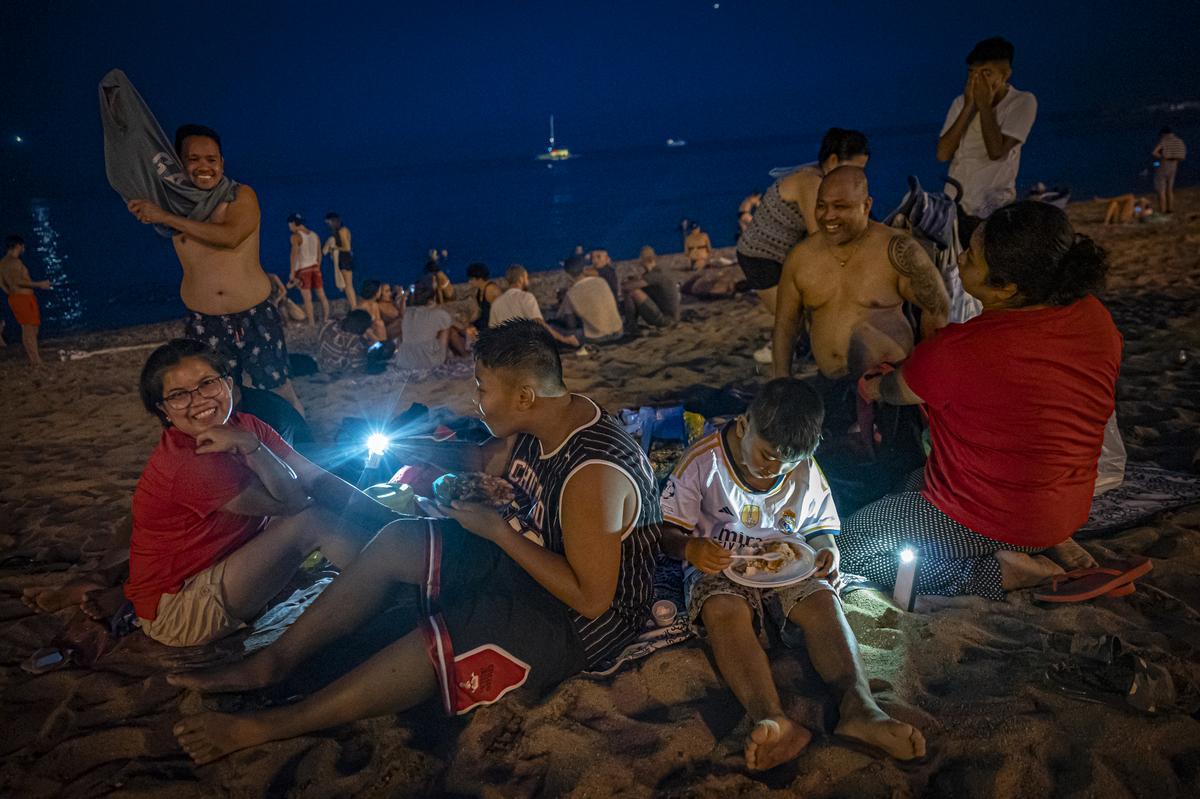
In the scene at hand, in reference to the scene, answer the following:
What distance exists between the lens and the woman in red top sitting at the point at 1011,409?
99.8 inches

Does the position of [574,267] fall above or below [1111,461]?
above

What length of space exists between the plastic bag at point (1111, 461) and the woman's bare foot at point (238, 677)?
13.2 ft

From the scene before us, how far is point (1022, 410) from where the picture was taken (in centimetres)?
261

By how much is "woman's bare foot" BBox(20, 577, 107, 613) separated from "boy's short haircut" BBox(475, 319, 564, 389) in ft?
8.27

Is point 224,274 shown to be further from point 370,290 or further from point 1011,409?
point 370,290

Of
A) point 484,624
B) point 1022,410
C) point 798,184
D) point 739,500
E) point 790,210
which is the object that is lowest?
point 484,624

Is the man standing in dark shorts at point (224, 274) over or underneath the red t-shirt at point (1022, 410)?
over

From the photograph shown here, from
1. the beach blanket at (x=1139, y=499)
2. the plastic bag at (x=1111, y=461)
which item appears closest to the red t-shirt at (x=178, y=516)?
the beach blanket at (x=1139, y=499)

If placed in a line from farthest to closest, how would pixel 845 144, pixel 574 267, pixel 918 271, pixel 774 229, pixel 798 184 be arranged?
pixel 574 267, pixel 774 229, pixel 798 184, pixel 845 144, pixel 918 271

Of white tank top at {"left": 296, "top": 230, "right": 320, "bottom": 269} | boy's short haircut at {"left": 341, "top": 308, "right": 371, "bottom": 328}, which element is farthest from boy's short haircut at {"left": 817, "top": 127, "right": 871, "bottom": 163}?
white tank top at {"left": 296, "top": 230, "right": 320, "bottom": 269}

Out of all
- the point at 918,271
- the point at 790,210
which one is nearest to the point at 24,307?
the point at 790,210

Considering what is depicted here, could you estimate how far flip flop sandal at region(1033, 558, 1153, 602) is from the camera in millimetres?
2766

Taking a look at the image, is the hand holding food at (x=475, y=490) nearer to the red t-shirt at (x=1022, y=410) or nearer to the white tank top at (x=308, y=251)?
the red t-shirt at (x=1022, y=410)

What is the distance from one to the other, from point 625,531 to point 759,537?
0.68m
